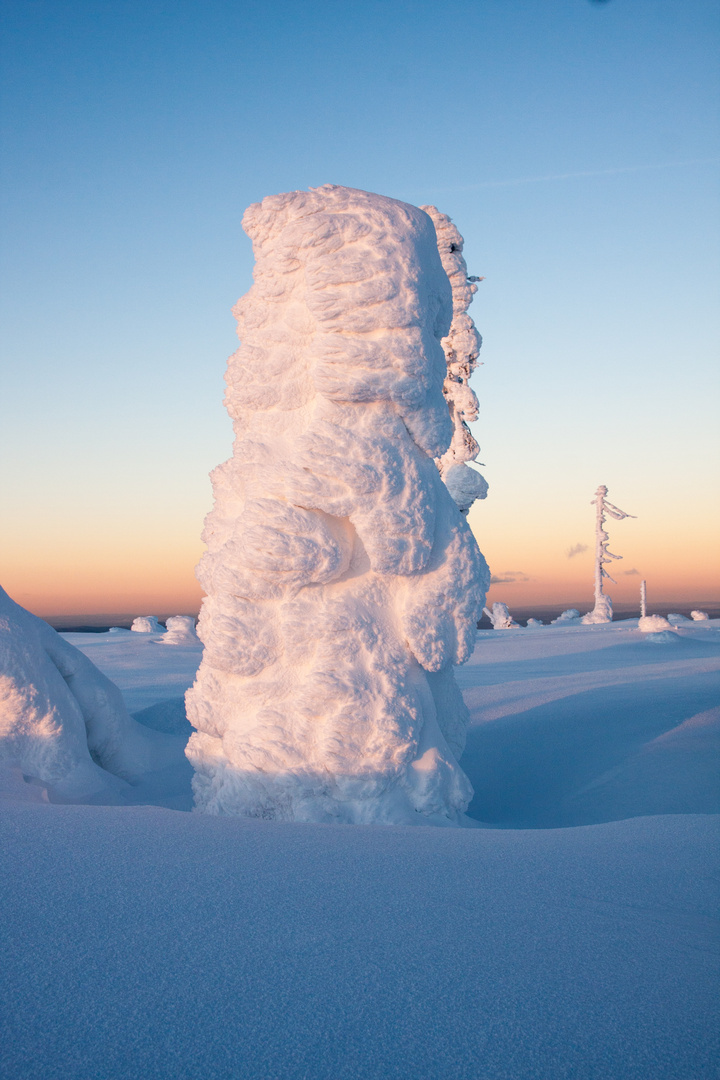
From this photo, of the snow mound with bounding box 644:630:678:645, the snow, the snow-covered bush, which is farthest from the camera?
the snow-covered bush

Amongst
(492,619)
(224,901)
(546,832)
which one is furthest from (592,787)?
(492,619)

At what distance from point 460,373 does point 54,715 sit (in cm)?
1162

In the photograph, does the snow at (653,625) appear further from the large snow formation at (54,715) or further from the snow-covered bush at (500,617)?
the large snow formation at (54,715)

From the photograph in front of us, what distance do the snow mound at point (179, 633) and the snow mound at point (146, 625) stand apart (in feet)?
7.85

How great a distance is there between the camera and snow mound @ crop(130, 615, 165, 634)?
66.6 feet

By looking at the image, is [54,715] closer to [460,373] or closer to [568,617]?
[460,373]

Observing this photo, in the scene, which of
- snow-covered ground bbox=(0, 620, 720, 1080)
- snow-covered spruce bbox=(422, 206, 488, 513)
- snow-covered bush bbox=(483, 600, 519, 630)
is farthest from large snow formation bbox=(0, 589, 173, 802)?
snow-covered bush bbox=(483, 600, 519, 630)

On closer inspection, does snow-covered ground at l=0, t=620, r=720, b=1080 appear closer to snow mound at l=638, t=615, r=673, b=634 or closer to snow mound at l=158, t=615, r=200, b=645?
snow mound at l=158, t=615, r=200, b=645

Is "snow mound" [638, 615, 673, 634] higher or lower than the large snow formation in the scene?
lower

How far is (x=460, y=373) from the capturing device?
14680 mm

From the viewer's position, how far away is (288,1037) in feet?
5.28

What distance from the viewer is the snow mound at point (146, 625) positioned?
20.3 metres

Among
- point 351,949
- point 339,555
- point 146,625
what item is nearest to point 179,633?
point 146,625

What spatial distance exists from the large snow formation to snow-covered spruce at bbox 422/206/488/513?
8.99 metres
